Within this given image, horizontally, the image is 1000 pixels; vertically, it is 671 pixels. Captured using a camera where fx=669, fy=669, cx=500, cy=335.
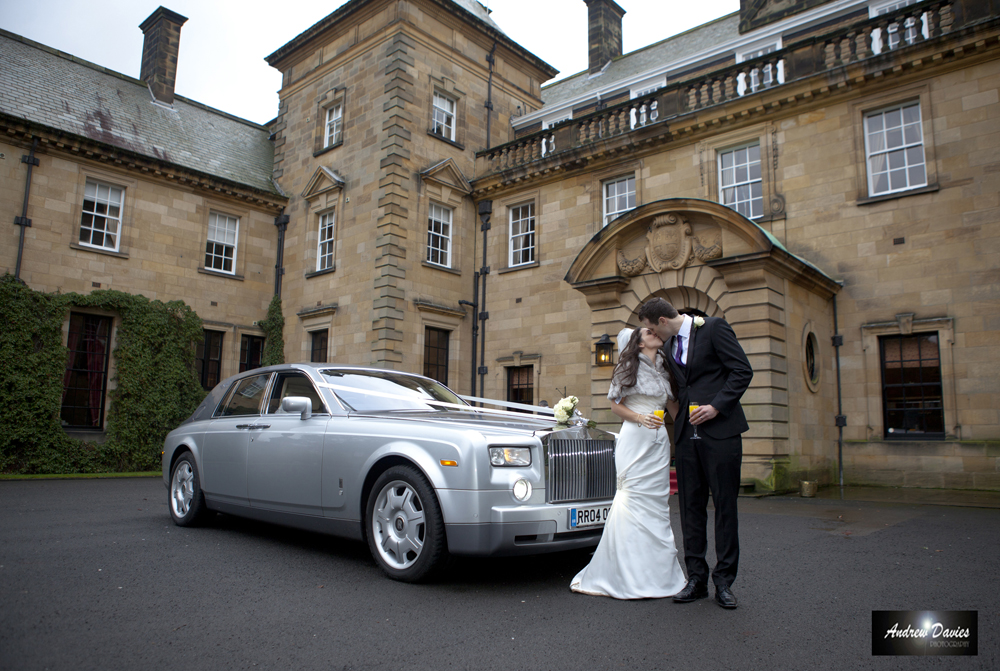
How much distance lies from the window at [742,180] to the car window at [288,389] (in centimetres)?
1108

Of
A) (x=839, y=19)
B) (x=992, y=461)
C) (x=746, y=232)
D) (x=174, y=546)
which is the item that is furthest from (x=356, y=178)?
(x=992, y=461)

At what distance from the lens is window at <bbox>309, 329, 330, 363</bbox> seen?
63.5 ft

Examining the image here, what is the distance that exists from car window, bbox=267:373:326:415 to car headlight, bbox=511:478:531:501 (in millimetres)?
2380

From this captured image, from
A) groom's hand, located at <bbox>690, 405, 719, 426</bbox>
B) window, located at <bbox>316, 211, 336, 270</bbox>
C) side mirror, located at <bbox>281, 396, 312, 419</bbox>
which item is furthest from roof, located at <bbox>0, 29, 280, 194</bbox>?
groom's hand, located at <bbox>690, 405, 719, 426</bbox>

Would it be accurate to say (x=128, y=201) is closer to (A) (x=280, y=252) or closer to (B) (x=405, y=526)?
(A) (x=280, y=252)

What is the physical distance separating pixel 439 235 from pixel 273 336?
19.6 feet

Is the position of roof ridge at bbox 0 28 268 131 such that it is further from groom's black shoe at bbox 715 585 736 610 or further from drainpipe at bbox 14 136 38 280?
groom's black shoe at bbox 715 585 736 610

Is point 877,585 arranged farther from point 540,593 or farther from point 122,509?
point 122,509

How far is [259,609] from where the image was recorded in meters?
4.08

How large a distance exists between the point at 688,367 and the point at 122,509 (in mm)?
7721

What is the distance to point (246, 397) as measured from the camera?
6.88 metres

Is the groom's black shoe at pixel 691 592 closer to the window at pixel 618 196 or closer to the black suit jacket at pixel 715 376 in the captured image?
the black suit jacket at pixel 715 376

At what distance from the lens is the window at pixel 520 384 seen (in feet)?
58.4

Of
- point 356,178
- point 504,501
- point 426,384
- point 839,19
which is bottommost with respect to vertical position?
point 504,501
